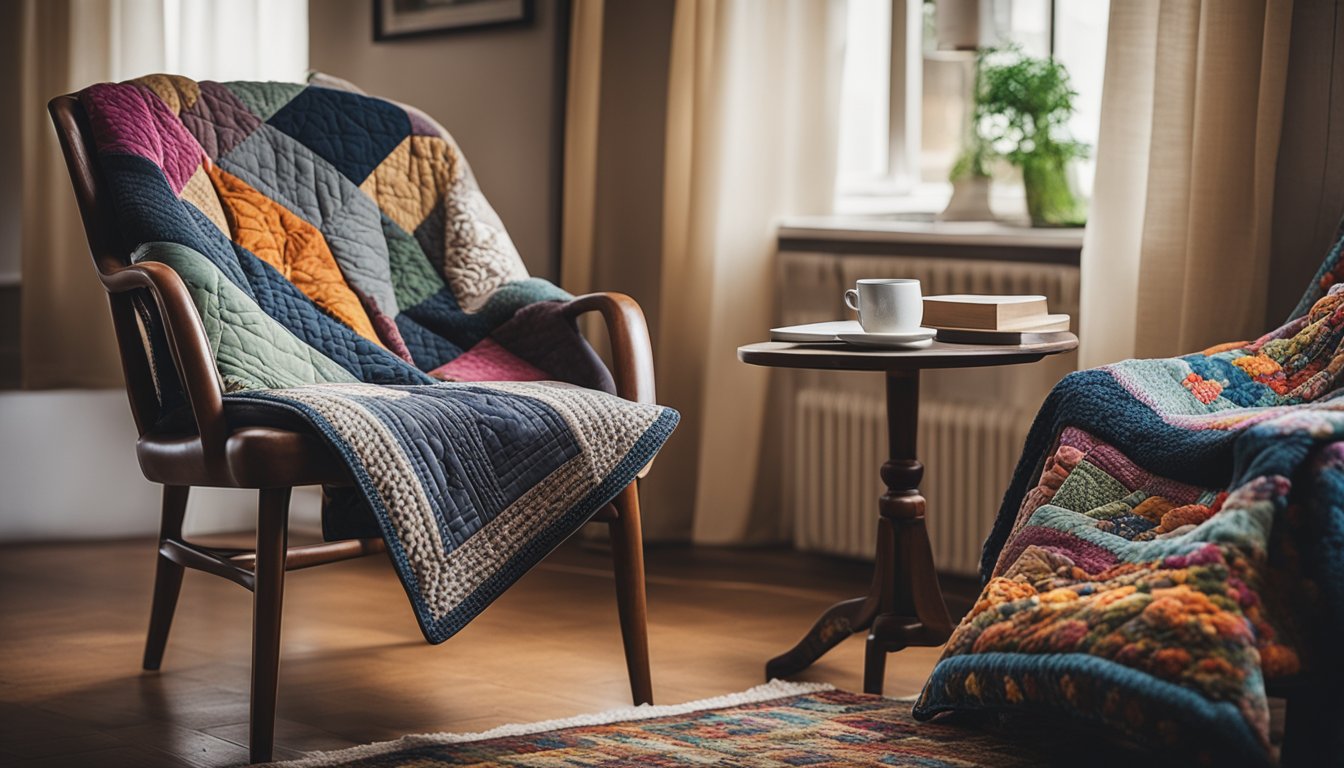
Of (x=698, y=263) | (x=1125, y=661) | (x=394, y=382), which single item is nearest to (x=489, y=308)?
(x=394, y=382)

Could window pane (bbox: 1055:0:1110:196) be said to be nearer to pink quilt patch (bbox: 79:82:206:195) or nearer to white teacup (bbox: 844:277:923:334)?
white teacup (bbox: 844:277:923:334)

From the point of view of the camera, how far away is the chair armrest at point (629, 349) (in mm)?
2385

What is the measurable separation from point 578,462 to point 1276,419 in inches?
34.2

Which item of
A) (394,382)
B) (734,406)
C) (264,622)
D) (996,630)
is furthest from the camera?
(734,406)

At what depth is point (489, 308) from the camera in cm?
260

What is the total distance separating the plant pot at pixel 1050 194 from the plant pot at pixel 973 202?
13cm

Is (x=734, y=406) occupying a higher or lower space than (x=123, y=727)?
higher

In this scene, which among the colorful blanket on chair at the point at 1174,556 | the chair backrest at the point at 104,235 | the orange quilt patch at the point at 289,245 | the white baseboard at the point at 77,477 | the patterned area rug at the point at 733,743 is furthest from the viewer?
the white baseboard at the point at 77,477

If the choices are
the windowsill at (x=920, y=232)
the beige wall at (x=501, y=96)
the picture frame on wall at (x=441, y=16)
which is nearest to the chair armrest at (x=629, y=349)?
the windowsill at (x=920, y=232)

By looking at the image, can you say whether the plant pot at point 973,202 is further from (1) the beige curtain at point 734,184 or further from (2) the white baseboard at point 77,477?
(2) the white baseboard at point 77,477

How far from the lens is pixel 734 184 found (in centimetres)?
351

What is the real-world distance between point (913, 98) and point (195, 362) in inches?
77.8

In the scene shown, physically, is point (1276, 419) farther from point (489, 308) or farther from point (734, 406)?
point (734, 406)

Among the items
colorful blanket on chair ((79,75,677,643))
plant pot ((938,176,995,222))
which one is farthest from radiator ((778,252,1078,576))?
colorful blanket on chair ((79,75,677,643))
